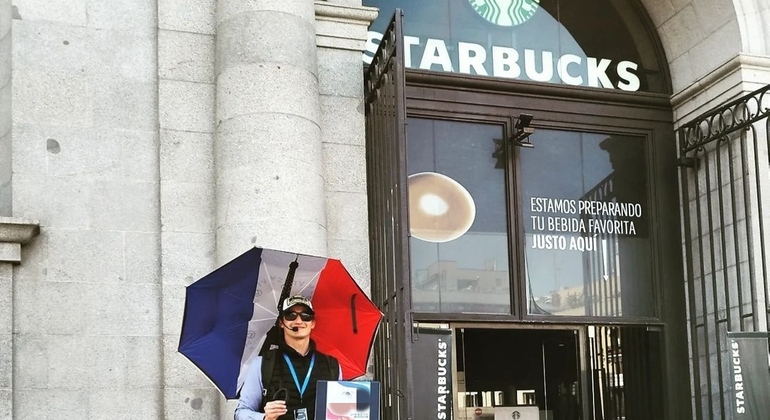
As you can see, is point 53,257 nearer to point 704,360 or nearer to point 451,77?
point 451,77

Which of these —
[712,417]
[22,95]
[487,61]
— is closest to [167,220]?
[22,95]

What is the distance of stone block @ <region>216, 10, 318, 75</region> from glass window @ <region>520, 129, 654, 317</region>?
9.47ft

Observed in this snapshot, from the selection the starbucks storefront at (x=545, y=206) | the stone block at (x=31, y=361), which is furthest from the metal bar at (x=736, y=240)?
the stone block at (x=31, y=361)

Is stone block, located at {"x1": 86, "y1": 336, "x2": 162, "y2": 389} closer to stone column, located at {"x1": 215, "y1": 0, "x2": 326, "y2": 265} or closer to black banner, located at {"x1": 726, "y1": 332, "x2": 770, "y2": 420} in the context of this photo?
stone column, located at {"x1": 215, "y1": 0, "x2": 326, "y2": 265}

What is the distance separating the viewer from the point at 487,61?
11.2 meters

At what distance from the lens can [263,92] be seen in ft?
29.2

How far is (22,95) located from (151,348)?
2.13 m

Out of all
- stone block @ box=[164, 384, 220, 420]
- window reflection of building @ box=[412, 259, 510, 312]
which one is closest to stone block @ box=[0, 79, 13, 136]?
stone block @ box=[164, 384, 220, 420]

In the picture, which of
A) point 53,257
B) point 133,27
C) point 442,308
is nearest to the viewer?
point 53,257

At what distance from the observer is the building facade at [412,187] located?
28.3 ft

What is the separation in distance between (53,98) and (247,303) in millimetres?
2571

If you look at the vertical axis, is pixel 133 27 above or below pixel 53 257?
above

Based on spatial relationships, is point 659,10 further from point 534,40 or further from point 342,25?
point 342,25

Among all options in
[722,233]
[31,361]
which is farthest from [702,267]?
[31,361]
